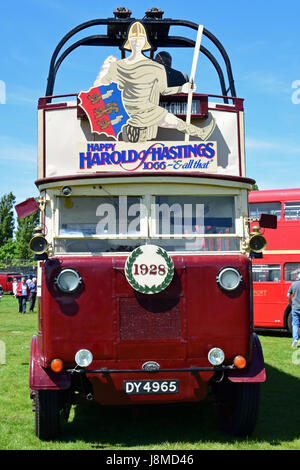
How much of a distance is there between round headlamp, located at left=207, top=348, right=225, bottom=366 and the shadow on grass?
2.28 feet

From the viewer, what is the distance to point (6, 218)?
76.2 metres

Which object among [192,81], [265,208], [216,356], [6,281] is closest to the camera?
[216,356]

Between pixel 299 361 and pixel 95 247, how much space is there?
745 cm

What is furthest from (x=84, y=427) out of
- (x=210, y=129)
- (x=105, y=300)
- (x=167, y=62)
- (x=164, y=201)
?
(x=167, y=62)

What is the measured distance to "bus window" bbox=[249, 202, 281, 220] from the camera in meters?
18.3

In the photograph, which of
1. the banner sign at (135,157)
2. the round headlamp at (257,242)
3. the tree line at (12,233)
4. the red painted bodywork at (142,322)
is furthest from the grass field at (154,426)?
the tree line at (12,233)

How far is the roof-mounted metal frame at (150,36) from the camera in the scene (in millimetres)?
9016

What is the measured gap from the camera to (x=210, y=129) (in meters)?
7.98

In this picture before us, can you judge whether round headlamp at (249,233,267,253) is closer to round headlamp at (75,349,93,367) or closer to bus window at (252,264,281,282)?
round headlamp at (75,349,93,367)

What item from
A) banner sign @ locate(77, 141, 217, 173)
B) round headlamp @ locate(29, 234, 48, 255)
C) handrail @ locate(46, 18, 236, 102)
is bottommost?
round headlamp @ locate(29, 234, 48, 255)

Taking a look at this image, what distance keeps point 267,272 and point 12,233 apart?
203ft

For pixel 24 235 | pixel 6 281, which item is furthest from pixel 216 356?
pixel 24 235

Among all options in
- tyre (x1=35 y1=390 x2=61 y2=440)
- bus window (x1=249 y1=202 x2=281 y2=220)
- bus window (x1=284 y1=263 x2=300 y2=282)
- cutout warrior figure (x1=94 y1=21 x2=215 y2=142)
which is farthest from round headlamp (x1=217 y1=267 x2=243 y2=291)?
bus window (x1=284 y1=263 x2=300 y2=282)

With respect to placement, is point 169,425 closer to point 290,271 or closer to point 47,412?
point 47,412
